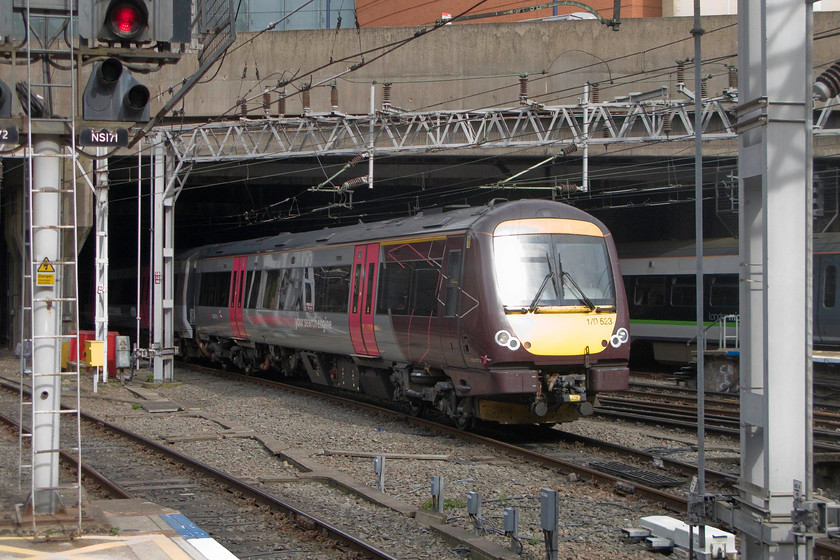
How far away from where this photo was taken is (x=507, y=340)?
1082cm

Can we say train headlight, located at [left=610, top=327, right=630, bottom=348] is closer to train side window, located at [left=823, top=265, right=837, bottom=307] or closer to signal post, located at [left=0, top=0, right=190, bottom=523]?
signal post, located at [left=0, top=0, right=190, bottom=523]

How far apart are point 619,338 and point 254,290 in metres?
9.89

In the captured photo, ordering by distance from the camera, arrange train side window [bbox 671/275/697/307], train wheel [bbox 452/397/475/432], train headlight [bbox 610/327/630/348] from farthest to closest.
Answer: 1. train side window [bbox 671/275/697/307]
2. train wheel [bbox 452/397/475/432]
3. train headlight [bbox 610/327/630/348]

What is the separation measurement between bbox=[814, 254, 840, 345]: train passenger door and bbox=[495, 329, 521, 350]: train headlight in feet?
38.6

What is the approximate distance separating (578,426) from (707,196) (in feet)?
51.9

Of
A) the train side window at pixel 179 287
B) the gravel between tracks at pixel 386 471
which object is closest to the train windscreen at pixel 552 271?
the gravel between tracks at pixel 386 471

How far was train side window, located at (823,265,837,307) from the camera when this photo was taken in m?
20.1

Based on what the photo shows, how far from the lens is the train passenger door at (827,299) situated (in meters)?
20.1

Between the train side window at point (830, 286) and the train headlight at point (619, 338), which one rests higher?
the train side window at point (830, 286)

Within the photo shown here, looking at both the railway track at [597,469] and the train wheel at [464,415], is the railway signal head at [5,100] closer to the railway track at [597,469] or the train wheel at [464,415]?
the railway track at [597,469]

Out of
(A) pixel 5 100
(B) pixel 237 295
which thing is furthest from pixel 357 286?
(A) pixel 5 100

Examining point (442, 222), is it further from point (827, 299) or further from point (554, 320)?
point (827, 299)

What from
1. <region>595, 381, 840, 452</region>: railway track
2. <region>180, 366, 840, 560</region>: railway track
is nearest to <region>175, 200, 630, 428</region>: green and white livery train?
<region>180, 366, 840, 560</region>: railway track

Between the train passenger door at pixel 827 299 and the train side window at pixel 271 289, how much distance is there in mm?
11615
